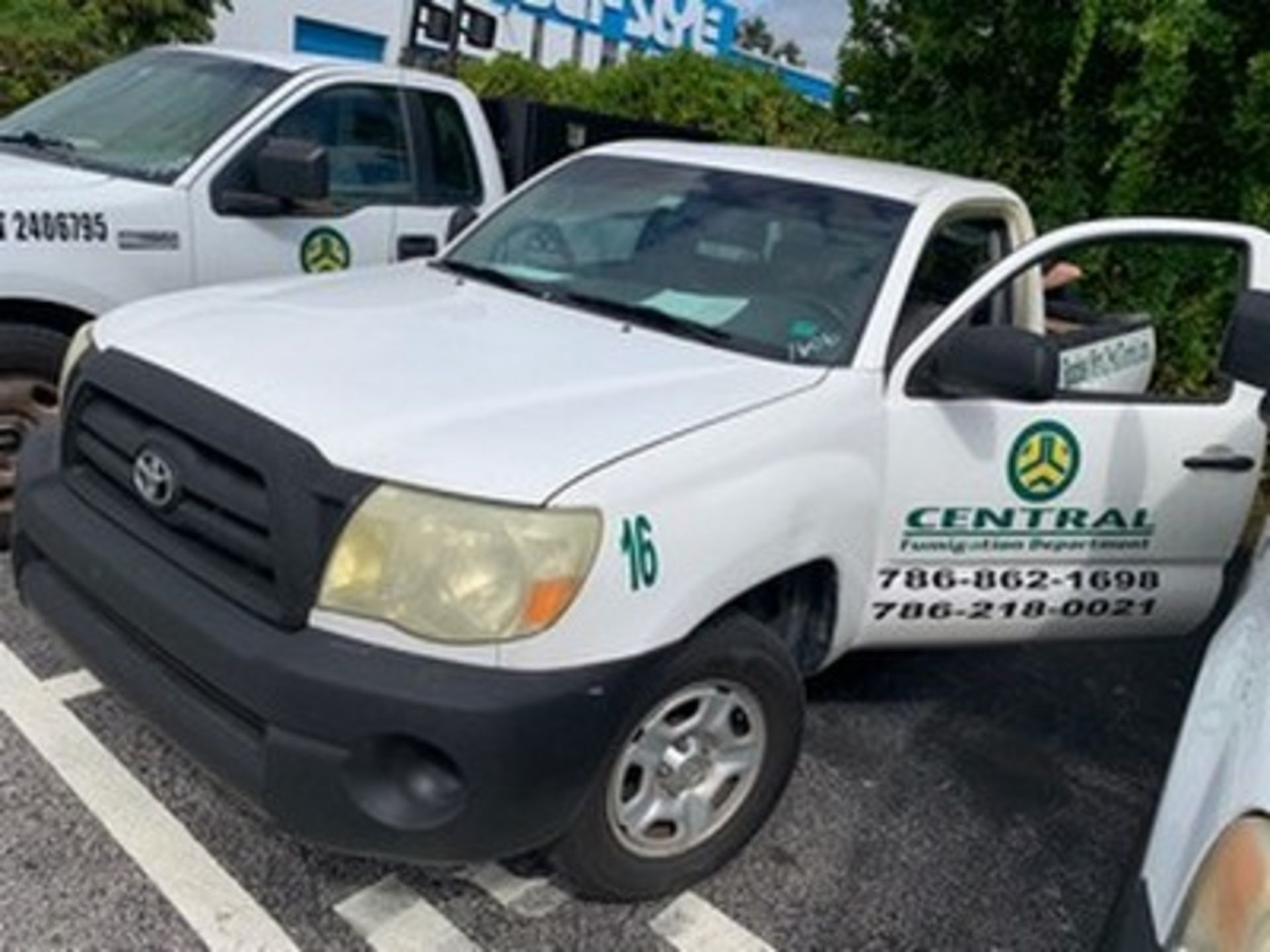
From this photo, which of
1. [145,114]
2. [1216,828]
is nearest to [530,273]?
[145,114]

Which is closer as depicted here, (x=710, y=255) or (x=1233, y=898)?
(x=1233, y=898)

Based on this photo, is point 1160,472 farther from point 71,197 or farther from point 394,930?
point 71,197

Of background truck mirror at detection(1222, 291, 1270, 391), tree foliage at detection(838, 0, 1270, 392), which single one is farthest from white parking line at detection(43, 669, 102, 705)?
tree foliage at detection(838, 0, 1270, 392)

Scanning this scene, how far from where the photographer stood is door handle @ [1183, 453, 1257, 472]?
3566mm

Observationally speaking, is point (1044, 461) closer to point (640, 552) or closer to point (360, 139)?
point (640, 552)

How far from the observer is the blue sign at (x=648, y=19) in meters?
32.6

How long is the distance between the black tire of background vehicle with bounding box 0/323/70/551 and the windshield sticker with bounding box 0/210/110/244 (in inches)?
11.7

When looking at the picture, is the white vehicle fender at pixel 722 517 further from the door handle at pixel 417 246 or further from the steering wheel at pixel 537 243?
the door handle at pixel 417 246

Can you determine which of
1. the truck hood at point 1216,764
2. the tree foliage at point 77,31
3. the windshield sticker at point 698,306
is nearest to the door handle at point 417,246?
the windshield sticker at point 698,306

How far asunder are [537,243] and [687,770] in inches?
71.8

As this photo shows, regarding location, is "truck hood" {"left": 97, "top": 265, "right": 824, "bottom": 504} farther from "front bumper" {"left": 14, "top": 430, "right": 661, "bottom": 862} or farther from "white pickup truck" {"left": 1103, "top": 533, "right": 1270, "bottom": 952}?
"white pickup truck" {"left": 1103, "top": 533, "right": 1270, "bottom": 952}

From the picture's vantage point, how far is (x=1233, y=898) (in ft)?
5.10

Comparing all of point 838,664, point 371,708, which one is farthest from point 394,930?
point 838,664

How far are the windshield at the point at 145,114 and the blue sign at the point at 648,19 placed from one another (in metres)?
27.2
